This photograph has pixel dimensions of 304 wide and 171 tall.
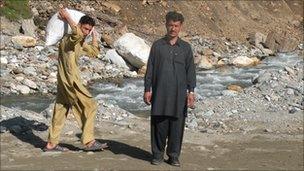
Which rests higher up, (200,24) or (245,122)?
(200,24)

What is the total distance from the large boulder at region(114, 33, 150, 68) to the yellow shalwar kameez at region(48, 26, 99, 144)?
10.6m

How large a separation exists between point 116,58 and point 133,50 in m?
0.60

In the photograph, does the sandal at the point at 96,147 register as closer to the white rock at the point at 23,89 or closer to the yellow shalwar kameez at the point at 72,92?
the yellow shalwar kameez at the point at 72,92

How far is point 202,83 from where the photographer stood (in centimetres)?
1689

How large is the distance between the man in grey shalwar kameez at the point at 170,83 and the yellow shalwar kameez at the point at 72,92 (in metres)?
0.79

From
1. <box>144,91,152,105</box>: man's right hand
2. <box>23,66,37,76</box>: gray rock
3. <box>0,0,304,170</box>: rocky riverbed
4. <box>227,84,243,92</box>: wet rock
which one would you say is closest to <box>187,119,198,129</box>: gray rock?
<box>0,0,304,170</box>: rocky riverbed

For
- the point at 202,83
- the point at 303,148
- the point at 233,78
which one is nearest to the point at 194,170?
the point at 303,148

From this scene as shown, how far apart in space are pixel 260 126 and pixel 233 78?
7.40 metres

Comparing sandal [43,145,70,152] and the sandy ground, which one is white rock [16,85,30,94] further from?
sandal [43,145,70,152]

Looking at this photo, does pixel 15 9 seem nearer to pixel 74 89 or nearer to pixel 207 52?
pixel 207 52

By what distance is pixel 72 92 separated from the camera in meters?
6.97

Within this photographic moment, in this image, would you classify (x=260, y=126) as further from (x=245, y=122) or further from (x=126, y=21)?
(x=126, y=21)

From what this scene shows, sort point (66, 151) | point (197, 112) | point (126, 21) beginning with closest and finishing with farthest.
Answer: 1. point (66, 151)
2. point (197, 112)
3. point (126, 21)

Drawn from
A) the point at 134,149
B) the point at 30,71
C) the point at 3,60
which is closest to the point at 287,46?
the point at 30,71
